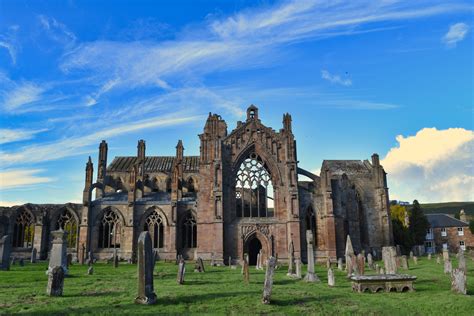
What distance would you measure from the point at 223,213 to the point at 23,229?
23.2 meters

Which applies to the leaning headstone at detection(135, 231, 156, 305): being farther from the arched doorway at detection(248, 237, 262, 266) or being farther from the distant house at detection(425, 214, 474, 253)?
the distant house at detection(425, 214, 474, 253)

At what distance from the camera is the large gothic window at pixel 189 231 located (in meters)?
A: 40.9

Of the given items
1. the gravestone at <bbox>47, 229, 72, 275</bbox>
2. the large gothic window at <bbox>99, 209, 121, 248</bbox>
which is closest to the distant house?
the large gothic window at <bbox>99, 209, 121, 248</bbox>

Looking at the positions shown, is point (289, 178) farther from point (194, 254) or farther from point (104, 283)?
point (104, 283)

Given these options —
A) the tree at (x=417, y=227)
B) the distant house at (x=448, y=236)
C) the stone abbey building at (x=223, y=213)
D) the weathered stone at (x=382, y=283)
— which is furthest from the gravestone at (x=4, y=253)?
the distant house at (x=448, y=236)

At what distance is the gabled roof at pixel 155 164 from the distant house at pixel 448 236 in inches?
1617

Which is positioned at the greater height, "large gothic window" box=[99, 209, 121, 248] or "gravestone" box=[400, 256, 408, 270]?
"large gothic window" box=[99, 209, 121, 248]

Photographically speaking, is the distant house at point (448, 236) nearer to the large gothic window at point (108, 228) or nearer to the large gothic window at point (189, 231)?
the large gothic window at point (189, 231)

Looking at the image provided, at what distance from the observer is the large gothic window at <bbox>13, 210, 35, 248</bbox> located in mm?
43375

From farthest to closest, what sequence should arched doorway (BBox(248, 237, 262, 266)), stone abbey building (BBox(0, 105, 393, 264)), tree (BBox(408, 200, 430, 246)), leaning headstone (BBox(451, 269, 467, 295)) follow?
tree (BBox(408, 200, 430, 246))
arched doorway (BBox(248, 237, 262, 266))
stone abbey building (BBox(0, 105, 393, 264))
leaning headstone (BBox(451, 269, 467, 295))

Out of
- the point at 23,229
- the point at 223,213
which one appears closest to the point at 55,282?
the point at 223,213

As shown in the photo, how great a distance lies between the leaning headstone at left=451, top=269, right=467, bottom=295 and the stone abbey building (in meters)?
20.2

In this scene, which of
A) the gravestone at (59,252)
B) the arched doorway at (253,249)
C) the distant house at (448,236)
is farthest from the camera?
the distant house at (448,236)

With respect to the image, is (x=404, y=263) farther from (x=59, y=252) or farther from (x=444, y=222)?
(x=444, y=222)
